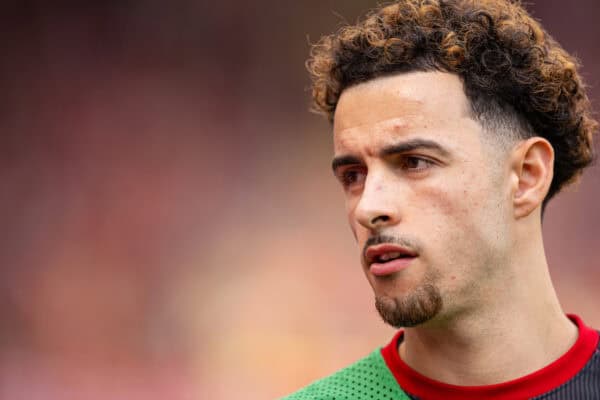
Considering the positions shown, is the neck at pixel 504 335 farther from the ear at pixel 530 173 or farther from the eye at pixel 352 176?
the eye at pixel 352 176

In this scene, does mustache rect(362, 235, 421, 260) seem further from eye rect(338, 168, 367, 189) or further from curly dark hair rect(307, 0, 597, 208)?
curly dark hair rect(307, 0, 597, 208)

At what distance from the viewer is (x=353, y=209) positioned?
1.77 metres

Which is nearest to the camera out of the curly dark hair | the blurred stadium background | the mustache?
the mustache

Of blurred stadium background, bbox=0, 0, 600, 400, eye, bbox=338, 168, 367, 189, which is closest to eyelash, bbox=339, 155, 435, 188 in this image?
eye, bbox=338, 168, 367, 189

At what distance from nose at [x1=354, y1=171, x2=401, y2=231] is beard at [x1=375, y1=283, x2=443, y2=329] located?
132 millimetres

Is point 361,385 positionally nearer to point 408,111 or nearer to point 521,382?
point 521,382

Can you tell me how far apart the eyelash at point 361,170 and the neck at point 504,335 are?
0.80 ft

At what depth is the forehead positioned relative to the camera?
5.49ft

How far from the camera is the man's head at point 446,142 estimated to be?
5.39ft

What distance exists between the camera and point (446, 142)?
1661 mm

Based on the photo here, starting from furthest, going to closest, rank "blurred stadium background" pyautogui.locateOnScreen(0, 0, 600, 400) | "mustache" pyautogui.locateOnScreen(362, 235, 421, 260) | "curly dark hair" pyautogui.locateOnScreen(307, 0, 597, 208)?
"blurred stadium background" pyautogui.locateOnScreen(0, 0, 600, 400) → "curly dark hair" pyautogui.locateOnScreen(307, 0, 597, 208) → "mustache" pyautogui.locateOnScreen(362, 235, 421, 260)

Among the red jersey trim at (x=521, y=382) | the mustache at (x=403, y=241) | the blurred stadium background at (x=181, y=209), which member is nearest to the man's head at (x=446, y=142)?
the mustache at (x=403, y=241)

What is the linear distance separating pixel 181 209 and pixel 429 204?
2.05 meters

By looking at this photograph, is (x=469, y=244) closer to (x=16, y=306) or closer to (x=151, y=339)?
(x=151, y=339)
